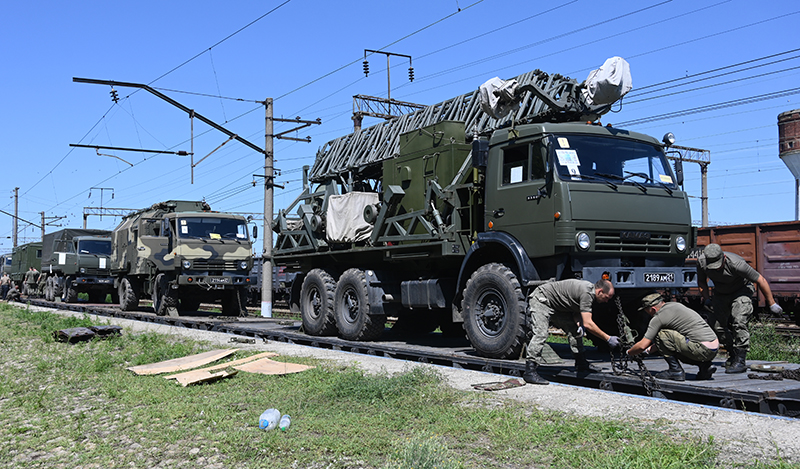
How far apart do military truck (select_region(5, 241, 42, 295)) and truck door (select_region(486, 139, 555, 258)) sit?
3265 centimetres

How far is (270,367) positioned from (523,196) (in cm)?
408

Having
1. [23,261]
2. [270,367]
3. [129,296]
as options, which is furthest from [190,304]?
[23,261]

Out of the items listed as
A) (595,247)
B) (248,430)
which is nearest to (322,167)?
(595,247)

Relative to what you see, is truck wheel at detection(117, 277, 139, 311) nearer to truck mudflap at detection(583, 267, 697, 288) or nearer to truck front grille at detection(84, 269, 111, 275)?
truck front grille at detection(84, 269, 111, 275)

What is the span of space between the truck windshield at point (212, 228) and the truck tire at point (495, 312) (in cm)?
1249

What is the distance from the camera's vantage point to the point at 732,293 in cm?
834

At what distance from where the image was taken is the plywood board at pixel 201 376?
874 cm

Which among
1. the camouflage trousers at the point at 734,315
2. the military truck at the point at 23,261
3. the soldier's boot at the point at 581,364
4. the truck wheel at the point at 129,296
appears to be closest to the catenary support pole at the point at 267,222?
the truck wheel at the point at 129,296

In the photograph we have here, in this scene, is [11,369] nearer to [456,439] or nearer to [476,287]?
[476,287]

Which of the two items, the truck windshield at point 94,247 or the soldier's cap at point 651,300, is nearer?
the soldier's cap at point 651,300

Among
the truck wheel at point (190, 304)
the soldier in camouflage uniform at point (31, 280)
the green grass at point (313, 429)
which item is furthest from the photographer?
the soldier in camouflage uniform at point (31, 280)

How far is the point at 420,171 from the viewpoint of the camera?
11.9 m

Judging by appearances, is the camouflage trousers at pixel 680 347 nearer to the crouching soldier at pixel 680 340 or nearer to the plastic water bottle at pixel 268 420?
the crouching soldier at pixel 680 340

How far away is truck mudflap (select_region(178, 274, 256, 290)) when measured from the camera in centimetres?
1989
